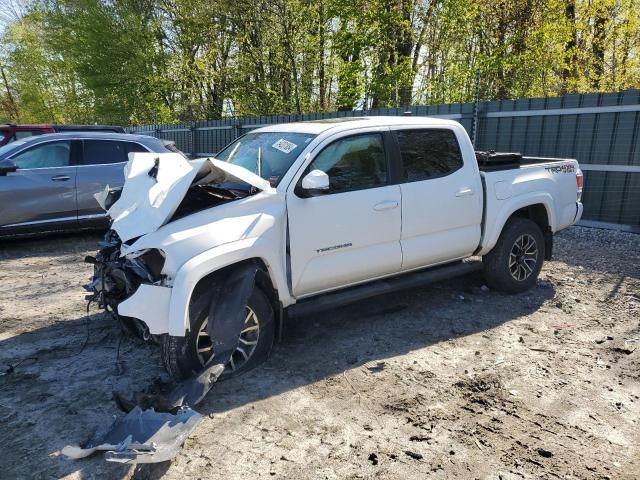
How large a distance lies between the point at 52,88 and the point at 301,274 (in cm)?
3419

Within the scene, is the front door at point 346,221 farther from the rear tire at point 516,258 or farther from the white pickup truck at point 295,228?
the rear tire at point 516,258

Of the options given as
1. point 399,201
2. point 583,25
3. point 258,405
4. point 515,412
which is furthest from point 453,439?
point 583,25

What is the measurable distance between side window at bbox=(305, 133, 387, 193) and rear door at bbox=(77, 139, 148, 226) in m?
5.09

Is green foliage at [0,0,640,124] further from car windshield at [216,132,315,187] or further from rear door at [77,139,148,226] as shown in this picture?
→ car windshield at [216,132,315,187]

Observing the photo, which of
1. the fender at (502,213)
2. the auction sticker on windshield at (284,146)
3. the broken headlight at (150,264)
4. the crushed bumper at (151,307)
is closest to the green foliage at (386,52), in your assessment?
the fender at (502,213)

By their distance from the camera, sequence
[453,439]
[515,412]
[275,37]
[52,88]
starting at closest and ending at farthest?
1. [453,439]
2. [515,412]
3. [275,37]
4. [52,88]

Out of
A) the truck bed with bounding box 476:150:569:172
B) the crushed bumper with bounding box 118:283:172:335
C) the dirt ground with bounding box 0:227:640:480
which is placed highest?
the truck bed with bounding box 476:150:569:172

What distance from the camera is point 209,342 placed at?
3594mm

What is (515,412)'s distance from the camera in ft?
10.8

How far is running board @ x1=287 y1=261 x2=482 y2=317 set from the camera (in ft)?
13.3

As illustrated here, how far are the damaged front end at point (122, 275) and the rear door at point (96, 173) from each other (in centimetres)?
435

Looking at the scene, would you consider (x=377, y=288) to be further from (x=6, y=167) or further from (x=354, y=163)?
(x=6, y=167)

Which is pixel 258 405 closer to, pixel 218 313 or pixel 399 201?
pixel 218 313

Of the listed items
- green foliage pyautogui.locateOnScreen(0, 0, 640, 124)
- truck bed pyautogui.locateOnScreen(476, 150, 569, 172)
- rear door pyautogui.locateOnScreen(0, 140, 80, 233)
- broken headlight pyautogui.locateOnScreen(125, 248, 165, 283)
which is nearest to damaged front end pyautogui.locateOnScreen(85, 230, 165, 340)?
broken headlight pyautogui.locateOnScreen(125, 248, 165, 283)
